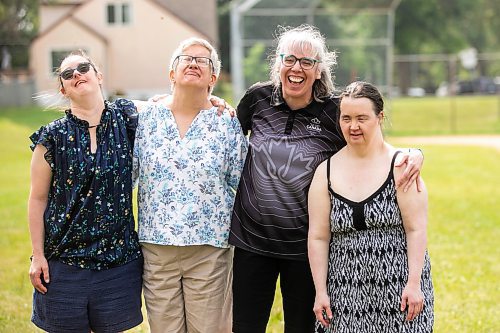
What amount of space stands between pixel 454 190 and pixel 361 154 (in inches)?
374

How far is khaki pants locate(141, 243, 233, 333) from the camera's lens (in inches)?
167

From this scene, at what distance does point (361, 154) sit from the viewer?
378cm

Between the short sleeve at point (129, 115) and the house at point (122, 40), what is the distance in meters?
33.2

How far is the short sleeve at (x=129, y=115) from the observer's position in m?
4.17

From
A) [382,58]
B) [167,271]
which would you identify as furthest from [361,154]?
[382,58]

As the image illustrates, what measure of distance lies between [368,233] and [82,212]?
1.37 metres

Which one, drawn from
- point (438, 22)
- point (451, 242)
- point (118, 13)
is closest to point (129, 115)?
point (451, 242)

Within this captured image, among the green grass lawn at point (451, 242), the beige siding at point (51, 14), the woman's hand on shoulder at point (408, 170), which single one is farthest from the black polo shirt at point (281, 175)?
the beige siding at point (51, 14)

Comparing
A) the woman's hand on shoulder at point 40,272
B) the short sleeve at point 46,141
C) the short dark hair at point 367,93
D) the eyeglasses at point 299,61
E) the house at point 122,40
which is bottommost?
the woman's hand on shoulder at point 40,272

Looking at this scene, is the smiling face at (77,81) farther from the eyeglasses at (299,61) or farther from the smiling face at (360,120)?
the smiling face at (360,120)

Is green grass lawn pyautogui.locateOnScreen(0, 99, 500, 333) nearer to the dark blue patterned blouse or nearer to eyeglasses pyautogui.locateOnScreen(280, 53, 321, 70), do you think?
the dark blue patterned blouse

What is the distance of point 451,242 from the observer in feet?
29.8

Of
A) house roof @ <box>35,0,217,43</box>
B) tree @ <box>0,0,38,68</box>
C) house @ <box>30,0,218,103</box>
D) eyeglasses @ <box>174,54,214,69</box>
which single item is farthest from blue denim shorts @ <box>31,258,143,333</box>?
tree @ <box>0,0,38,68</box>

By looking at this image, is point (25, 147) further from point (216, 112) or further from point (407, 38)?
point (407, 38)
